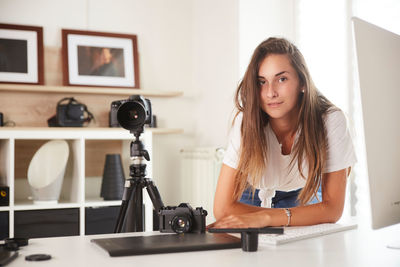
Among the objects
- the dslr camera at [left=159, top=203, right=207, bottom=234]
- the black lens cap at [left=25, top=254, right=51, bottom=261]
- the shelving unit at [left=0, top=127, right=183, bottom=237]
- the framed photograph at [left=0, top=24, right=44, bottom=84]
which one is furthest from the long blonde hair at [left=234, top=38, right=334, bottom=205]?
the framed photograph at [left=0, top=24, right=44, bottom=84]

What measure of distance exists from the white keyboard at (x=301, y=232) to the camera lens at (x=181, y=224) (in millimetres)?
176

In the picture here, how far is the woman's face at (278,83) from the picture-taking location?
1.81 m

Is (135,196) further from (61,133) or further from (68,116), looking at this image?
(68,116)

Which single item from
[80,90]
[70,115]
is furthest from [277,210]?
[80,90]

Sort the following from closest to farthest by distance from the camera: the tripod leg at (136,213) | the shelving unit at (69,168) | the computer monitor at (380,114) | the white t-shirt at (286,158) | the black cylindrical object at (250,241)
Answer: the computer monitor at (380,114)
the black cylindrical object at (250,241)
the white t-shirt at (286,158)
the tripod leg at (136,213)
the shelving unit at (69,168)

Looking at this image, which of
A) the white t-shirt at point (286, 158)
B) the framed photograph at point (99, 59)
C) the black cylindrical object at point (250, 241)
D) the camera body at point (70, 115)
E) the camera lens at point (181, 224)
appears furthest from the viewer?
the framed photograph at point (99, 59)

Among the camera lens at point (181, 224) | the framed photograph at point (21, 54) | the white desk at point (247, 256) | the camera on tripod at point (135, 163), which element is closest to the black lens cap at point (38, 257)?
the white desk at point (247, 256)

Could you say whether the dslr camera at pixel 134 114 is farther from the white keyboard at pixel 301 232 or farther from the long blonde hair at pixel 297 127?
the white keyboard at pixel 301 232

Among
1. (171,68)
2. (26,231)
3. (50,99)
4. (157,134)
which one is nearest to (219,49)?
(171,68)

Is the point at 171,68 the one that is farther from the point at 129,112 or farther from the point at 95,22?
the point at 129,112

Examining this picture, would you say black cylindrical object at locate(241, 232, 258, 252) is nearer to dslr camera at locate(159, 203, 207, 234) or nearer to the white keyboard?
the white keyboard

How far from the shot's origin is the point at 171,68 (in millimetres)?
3688

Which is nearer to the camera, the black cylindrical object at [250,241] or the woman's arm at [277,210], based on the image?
the black cylindrical object at [250,241]

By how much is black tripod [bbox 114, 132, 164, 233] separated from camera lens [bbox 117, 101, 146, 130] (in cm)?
6
